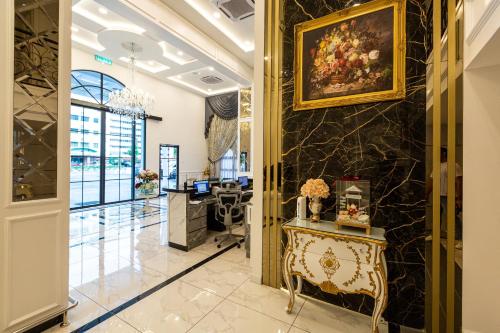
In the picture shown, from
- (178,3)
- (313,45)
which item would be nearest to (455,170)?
(313,45)

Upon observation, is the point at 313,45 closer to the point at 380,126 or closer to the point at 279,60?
the point at 279,60

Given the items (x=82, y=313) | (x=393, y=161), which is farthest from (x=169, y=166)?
(x=393, y=161)

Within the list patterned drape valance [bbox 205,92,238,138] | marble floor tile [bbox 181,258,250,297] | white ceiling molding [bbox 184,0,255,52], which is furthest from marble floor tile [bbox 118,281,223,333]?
patterned drape valance [bbox 205,92,238,138]

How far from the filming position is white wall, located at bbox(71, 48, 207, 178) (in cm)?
792

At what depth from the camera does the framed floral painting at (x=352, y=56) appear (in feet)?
6.84

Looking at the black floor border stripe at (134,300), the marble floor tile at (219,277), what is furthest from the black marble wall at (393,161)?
the black floor border stripe at (134,300)

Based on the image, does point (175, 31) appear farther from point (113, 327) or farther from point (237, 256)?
point (113, 327)

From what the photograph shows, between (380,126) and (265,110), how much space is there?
4.18 feet

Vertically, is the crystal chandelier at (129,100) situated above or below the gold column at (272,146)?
above

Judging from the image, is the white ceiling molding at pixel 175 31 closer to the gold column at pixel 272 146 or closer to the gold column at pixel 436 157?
the gold column at pixel 272 146

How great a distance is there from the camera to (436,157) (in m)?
1.90

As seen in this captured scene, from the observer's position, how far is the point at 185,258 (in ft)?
11.6

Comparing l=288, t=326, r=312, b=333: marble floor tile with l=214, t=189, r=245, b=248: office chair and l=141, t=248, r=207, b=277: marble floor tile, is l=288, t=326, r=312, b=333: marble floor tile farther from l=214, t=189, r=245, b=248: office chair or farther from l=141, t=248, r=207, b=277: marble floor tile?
l=214, t=189, r=245, b=248: office chair

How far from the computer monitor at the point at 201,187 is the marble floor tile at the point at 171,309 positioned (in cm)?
186
